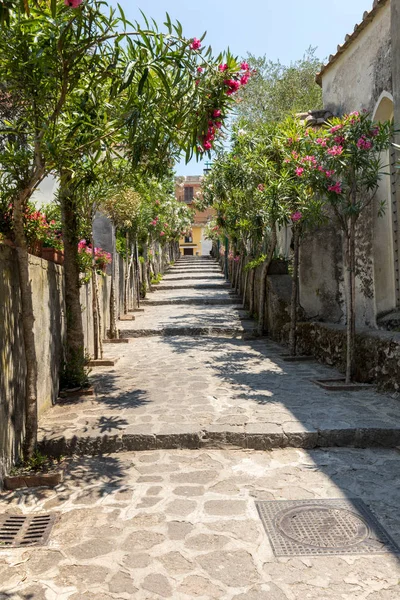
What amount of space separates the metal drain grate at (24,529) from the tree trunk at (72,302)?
3.51m

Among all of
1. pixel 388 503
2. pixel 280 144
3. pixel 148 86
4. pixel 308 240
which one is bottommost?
pixel 388 503

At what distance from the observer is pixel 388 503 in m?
4.07

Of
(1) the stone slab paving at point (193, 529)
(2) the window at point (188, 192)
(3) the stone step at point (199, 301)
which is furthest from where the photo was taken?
(2) the window at point (188, 192)

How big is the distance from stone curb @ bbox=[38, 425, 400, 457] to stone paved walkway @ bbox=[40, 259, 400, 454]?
1cm

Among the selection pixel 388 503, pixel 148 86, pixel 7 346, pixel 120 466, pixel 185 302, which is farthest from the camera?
pixel 185 302

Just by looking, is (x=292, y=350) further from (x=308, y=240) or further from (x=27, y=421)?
(x=27, y=421)

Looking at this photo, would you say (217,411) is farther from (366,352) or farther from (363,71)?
(363,71)

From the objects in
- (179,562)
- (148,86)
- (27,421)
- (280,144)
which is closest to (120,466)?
(27,421)

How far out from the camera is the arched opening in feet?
30.5

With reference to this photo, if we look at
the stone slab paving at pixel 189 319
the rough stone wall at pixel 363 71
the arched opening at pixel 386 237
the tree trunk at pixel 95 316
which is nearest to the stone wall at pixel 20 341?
the tree trunk at pixel 95 316

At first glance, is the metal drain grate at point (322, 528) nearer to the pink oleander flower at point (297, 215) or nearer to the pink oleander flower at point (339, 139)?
the pink oleander flower at point (339, 139)

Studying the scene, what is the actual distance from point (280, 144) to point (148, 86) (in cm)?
589

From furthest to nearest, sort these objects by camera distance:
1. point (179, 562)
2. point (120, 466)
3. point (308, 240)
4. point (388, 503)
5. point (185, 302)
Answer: point (185, 302), point (308, 240), point (120, 466), point (388, 503), point (179, 562)

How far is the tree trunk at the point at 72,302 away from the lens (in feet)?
24.5
